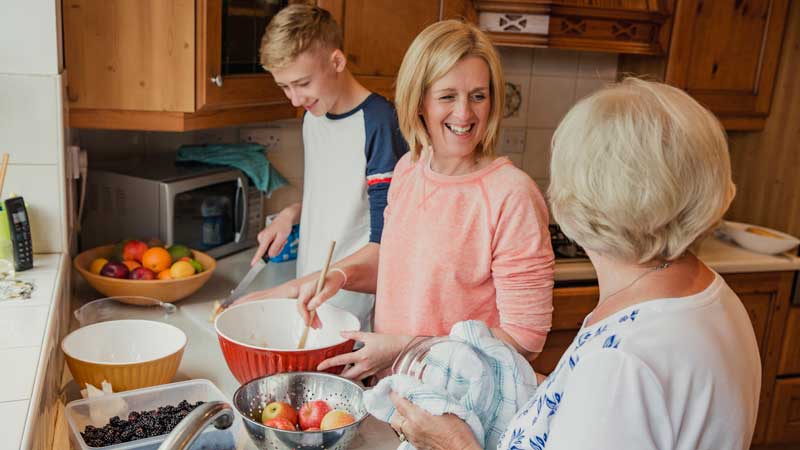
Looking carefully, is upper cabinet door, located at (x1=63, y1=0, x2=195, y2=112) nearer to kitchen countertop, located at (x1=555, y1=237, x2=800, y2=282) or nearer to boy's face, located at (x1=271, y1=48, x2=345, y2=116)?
boy's face, located at (x1=271, y1=48, x2=345, y2=116)

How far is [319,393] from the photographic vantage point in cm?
133

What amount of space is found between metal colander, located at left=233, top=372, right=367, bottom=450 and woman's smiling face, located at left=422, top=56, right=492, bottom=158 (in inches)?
19.1

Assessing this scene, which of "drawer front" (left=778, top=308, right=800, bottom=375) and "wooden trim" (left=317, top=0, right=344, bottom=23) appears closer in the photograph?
"wooden trim" (left=317, top=0, right=344, bottom=23)

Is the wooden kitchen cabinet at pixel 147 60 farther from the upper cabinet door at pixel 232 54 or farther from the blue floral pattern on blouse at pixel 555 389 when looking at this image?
the blue floral pattern on blouse at pixel 555 389

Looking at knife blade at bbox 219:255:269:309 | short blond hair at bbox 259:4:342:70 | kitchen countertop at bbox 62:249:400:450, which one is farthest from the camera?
knife blade at bbox 219:255:269:309

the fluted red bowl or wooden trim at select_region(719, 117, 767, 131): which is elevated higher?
wooden trim at select_region(719, 117, 767, 131)

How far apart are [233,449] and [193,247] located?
1.19m

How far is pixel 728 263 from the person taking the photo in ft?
8.69

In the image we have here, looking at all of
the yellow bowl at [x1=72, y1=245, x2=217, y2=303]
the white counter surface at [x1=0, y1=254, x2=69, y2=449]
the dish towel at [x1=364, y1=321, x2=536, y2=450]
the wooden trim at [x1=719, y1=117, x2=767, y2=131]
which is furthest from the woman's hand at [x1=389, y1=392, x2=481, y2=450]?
the wooden trim at [x1=719, y1=117, x2=767, y2=131]

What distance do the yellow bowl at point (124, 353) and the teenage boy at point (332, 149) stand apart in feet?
0.69

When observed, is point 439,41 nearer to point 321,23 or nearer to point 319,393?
point 321,23

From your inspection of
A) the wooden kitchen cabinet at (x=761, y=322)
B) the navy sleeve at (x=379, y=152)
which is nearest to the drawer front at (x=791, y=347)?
the wooden kitchen cabinet at (x=761, y=322)

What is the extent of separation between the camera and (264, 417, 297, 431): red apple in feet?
3.94

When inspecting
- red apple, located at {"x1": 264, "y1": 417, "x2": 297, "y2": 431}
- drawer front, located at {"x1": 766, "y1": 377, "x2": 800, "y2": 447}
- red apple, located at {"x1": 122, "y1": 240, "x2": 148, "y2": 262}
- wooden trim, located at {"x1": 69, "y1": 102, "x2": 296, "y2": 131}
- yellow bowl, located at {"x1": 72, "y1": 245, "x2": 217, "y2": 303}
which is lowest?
drawer front, located at {"x1": 766, "y1": 377, "x2": 800, "y2": 447}
